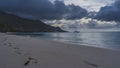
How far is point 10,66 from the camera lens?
19.8 ft

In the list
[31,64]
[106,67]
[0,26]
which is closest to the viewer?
[31,64]

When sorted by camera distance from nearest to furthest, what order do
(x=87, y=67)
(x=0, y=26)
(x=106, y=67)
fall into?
(x=87, y=67), (x=106, y=67), (x=0, y=26)

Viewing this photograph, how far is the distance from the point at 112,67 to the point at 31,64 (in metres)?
A: 3.17

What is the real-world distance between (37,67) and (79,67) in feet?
4.91

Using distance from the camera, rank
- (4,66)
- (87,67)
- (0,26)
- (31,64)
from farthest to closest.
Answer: (0,26)
(87,67)
(31,64)
(4,66)

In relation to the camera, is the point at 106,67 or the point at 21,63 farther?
the point at 106,67

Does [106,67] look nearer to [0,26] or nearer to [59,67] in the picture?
[59,67]

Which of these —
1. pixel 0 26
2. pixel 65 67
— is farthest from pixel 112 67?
pixel 0 26

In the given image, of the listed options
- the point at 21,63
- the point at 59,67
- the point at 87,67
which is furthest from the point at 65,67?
the point at 21,63

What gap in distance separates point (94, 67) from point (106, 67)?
2.35 ft

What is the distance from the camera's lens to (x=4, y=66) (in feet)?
19.7

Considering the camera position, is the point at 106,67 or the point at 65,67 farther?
the point at 106,67

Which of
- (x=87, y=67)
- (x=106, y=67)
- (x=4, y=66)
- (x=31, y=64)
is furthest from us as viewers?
(x=106, y=67)

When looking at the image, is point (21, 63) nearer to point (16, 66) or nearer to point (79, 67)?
point (16, 66)
